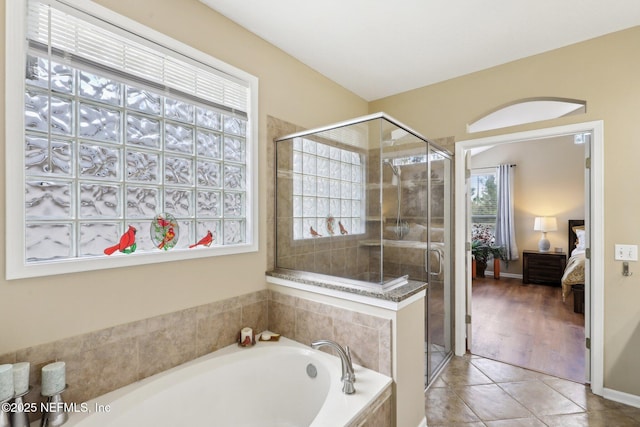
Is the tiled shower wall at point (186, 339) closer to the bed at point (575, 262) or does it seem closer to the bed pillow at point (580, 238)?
the bed at point (575, 262)

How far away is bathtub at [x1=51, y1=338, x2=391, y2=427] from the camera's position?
4.61 ft

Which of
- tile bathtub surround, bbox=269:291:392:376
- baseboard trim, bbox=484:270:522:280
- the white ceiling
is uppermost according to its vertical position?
the white ceiling

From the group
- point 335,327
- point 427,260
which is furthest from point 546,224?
point 335,327

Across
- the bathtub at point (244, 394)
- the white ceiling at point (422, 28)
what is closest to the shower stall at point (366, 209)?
the bathtub at point (244, 394)

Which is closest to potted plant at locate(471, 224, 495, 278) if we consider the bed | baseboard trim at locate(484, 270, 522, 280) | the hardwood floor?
baseboard trim at locate(484, 270, 522, 280)

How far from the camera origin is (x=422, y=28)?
213cm

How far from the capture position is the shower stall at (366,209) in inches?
75.2

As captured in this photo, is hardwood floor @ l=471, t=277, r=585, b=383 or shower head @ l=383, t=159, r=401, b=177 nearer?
shower head @ l=383, t=159, r=401, b=177

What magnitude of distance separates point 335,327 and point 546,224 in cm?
550

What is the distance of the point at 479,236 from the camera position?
21.2 ft

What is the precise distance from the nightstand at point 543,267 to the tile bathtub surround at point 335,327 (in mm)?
5207

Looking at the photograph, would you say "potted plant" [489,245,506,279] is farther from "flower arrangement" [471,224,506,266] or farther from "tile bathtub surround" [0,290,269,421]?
"tile bathtub surround" [0,290,269,421]

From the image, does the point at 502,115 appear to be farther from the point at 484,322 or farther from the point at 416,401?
the point at 416,401

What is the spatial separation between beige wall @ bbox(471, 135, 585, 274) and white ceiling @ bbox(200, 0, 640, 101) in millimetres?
4141
